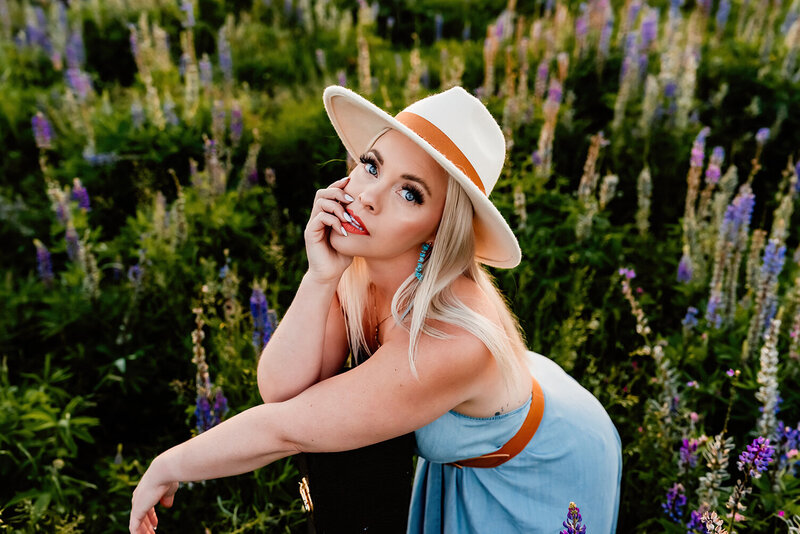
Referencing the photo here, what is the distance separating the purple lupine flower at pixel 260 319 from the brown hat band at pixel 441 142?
1159 millimetres

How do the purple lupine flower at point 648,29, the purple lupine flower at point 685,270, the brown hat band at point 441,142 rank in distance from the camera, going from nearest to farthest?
the brown hat band at point 441,142
the purple lupine flower at point 685,270
the purple lupine flower at point 648,29

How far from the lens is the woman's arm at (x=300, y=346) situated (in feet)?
5.61

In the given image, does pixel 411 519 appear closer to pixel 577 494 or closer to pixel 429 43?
pixel 577 494

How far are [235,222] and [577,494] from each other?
247 centimetres

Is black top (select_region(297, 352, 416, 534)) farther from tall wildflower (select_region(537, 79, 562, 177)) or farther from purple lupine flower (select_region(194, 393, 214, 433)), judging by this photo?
tall wildflower (select_region(537, 79, 562, 177))

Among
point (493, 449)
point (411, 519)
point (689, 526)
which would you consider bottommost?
point (411, 519)

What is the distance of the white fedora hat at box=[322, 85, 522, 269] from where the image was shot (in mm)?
1588

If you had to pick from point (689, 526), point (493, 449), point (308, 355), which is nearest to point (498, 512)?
point (493, 449)

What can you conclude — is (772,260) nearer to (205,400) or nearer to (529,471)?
(529,471)

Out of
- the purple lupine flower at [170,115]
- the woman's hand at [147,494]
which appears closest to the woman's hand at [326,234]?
the woman's hand at [147,494]

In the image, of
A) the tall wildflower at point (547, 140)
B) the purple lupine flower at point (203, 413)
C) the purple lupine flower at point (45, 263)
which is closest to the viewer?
the purple lupine flower at point (203, 413)

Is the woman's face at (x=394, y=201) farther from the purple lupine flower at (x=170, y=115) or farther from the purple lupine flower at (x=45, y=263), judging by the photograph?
the purple lupine flower at (x=170, y=115)

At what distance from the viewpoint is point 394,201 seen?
164 centimetres

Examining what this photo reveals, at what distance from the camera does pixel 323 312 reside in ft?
5.69
